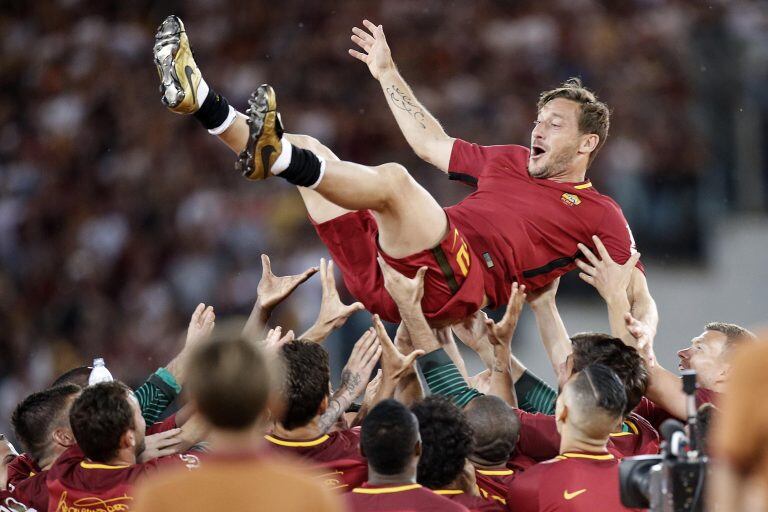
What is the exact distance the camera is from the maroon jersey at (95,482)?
3668mm

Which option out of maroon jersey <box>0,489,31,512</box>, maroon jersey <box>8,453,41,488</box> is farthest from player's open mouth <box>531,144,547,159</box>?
maroon jersey <box>0,489,31,512</box>

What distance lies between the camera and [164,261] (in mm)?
9531

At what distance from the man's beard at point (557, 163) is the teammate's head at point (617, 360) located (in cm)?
138

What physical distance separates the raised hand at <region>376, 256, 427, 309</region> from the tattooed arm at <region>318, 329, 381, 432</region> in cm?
19

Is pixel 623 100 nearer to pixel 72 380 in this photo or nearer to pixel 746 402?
pixel 72 380

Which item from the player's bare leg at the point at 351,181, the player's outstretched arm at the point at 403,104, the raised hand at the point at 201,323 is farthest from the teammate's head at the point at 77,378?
the player's outstretched arm at the point at 403,104

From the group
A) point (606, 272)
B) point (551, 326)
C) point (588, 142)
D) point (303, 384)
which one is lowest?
point (303, 384)

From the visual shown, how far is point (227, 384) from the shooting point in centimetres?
227

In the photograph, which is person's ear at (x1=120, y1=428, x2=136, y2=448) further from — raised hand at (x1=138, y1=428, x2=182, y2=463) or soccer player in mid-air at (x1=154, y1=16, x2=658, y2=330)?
soccer player in mid-air at (x1=154, y1=16, x2=658, y2=330)

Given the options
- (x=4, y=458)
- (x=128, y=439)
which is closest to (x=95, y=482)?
(x=128, y=439)

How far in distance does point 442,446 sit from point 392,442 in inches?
10.9

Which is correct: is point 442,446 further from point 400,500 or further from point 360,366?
point 360,366

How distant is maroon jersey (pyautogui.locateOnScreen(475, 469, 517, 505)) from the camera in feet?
12.4

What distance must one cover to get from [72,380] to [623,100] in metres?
5.79
